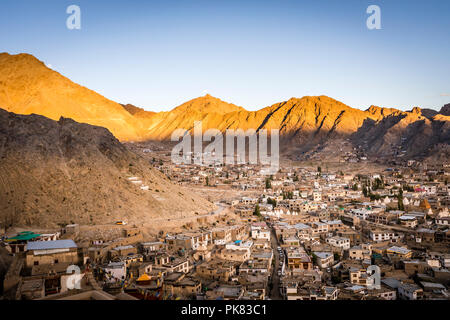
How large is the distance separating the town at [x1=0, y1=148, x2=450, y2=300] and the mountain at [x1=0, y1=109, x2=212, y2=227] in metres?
1.31

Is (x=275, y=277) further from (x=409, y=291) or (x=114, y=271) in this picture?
(x=114, y=271)

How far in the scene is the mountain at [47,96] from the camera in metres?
70.9

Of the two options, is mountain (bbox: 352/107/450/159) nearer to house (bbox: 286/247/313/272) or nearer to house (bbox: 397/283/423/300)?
house (bbox: 286/247/313/272)

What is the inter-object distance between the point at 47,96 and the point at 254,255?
7077 centimetres

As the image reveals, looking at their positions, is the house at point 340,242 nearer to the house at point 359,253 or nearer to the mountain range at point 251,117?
the house at point 359,253

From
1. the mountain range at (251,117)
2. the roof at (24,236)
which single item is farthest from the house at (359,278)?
the mountain range at (251,117)

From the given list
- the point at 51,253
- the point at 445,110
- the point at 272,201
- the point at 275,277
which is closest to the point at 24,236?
the point at 51,253

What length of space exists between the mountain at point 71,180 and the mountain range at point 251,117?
3748cm

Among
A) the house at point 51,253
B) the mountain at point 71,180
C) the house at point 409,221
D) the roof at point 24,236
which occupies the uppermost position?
the mountain at point 71,180

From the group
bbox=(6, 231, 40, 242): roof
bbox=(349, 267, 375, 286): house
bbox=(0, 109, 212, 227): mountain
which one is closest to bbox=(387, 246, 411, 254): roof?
bbox=(349, 267, 375, 286): house

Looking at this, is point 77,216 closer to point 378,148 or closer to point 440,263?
point 440,263

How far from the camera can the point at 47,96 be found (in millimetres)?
75438

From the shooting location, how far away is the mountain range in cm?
6881
